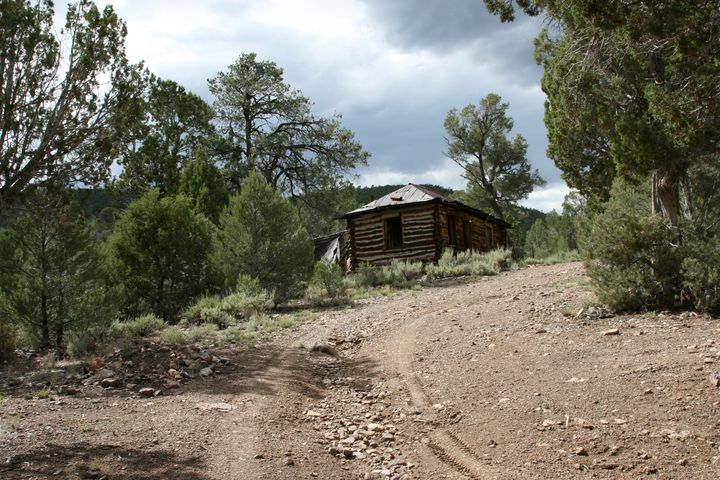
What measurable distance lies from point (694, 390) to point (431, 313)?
675 cm

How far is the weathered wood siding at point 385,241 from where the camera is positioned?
23688mm

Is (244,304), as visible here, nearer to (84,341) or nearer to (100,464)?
(84,341)

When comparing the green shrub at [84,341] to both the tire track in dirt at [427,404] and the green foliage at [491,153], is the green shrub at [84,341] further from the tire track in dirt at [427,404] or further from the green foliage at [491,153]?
the green foliage at [491,153]

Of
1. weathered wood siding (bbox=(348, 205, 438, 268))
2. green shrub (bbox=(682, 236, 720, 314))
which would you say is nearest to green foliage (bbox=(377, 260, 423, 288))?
weathered wood siding (bbox=(348, 205, 438, 268))

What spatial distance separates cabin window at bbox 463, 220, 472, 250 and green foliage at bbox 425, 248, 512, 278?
105 inches

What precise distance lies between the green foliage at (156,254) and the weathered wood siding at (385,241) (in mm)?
9981

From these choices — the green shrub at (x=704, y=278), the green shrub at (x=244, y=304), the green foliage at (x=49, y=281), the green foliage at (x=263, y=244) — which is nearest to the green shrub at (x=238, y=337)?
the green shrub at (x=244, y=304)

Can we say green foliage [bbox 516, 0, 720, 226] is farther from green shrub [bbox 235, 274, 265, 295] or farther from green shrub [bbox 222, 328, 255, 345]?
green shrub [bbox 235, 274, 265, 295]

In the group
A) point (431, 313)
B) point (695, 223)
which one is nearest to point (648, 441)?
point (695, 223)

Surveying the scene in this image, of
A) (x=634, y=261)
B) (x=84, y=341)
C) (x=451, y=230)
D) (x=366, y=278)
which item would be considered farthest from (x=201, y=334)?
(x=451, y=230)

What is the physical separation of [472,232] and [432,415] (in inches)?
872

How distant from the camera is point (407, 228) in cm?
2419

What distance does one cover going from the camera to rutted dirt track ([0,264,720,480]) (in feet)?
15.4

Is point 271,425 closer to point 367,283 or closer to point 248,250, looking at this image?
point 248,250
